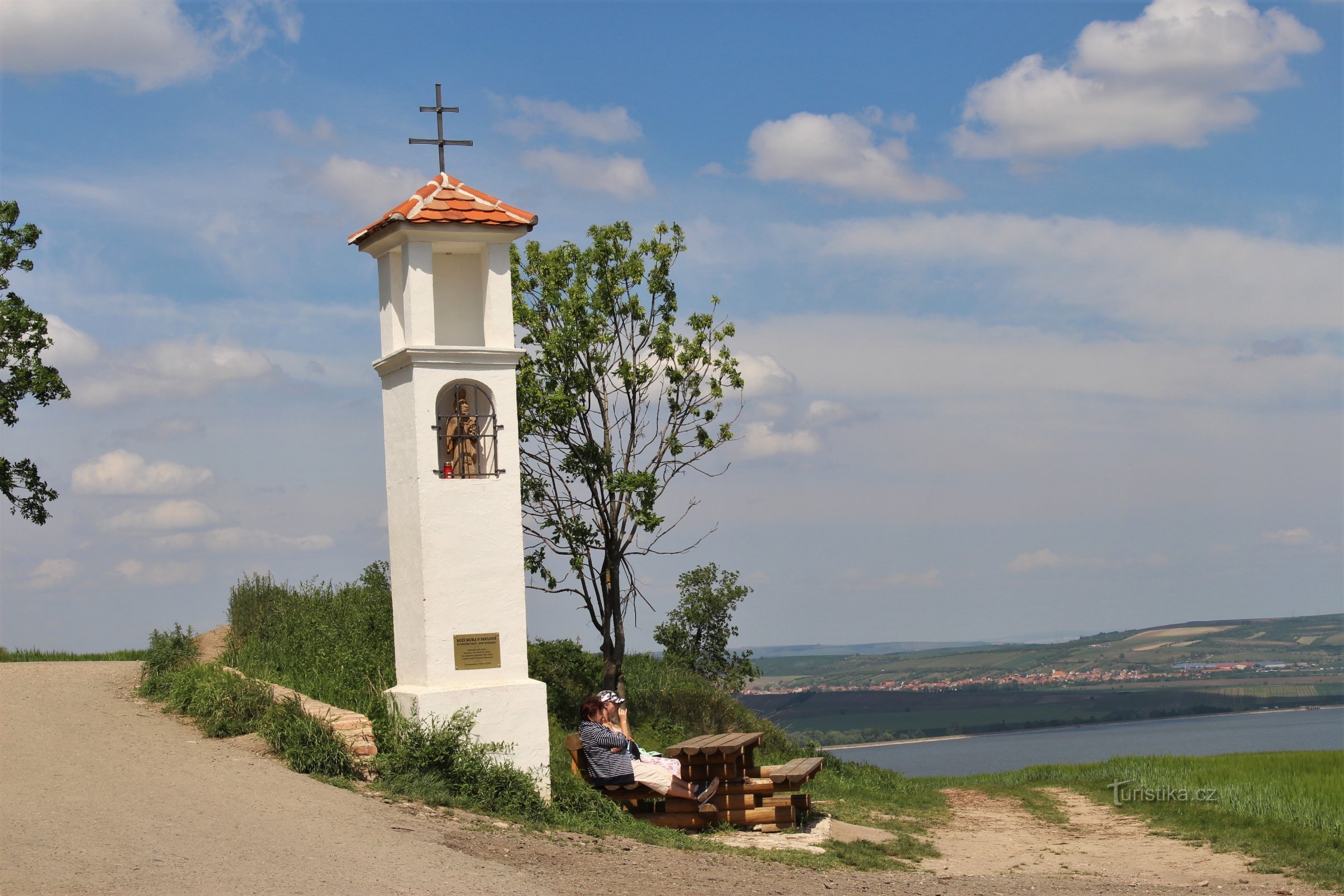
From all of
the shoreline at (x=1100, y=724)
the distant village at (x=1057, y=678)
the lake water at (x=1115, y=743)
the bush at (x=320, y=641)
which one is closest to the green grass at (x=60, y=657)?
the bush at (x=320, y=641)

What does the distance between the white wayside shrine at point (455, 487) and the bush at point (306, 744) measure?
68 cm

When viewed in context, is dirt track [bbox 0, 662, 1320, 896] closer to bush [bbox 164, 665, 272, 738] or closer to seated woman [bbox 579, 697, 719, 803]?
bush [bbox 164, 665, 272, 738]

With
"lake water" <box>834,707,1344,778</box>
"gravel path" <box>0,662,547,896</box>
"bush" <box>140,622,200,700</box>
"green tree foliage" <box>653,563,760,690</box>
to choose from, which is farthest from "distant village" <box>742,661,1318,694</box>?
"gravel path" <box>0,662,547,896</box>

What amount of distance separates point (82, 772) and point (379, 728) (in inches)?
93.3

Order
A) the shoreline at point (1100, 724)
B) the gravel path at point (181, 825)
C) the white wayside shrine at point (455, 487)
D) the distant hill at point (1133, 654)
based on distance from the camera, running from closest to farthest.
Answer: the gravel path at point (181, 825), the white wayside shrine at point (455, 487), the shoreline at point (1100, 724), the distant hill at point (1133, 654)

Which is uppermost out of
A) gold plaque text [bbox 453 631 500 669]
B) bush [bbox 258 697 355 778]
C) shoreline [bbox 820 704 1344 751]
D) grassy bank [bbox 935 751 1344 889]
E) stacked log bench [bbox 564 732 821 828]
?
gold plaque text [bbox 453 631 500 669]

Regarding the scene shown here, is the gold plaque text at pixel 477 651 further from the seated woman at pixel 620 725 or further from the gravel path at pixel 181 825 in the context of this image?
the gravel path at pixel 181 825

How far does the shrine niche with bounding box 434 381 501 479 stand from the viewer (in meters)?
11.4

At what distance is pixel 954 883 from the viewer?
9.36 m

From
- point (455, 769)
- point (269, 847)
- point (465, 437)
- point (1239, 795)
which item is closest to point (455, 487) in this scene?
point (465, 437)

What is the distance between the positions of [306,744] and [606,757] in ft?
8.52

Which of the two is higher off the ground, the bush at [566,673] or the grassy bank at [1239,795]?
the bush at [566,673]

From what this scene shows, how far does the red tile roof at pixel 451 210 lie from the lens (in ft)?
36.8

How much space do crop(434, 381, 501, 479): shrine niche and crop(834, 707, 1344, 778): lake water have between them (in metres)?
11.1
